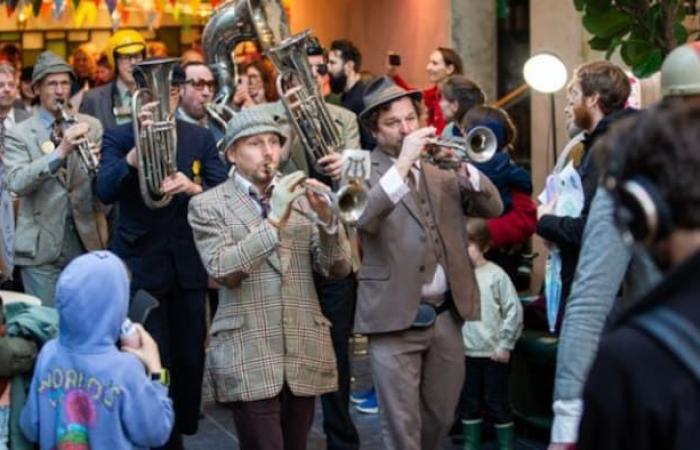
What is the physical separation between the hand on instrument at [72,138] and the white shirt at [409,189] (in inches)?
79.5

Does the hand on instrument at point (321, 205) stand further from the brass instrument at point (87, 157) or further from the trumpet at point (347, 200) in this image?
the brass instrument at point (87, 157)

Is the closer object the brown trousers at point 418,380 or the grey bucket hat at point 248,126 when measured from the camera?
the grey bucket hat at point 248,126

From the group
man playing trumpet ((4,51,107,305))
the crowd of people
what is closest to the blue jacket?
the crowd of people

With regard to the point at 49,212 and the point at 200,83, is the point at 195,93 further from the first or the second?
the point at 49,212

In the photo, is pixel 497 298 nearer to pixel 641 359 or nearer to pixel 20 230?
pixel 20 230

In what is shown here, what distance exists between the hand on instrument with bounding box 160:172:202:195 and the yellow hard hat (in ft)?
11.0

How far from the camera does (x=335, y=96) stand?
11.0 metres

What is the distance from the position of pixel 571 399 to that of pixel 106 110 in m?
5.87

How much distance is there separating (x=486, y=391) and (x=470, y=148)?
6.16 feet

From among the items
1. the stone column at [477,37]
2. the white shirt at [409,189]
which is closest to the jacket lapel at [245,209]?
the white shirt at [409,189]

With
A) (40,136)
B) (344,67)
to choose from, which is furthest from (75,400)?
(344,67)

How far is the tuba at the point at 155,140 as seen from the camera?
7.39m

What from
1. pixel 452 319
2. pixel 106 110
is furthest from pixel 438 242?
pixel 106 110

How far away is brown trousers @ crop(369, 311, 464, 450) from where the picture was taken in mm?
6762
